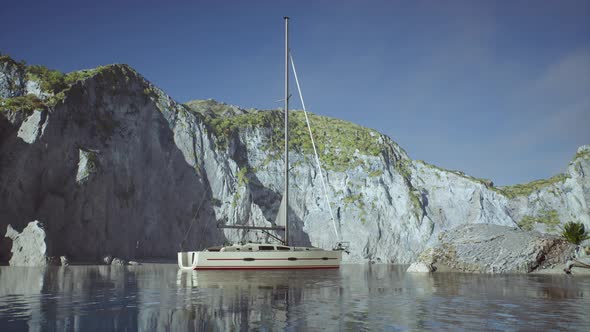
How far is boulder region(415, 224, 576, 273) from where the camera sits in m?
38.4

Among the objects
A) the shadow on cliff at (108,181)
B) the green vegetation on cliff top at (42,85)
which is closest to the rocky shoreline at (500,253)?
the shadow on cliff at (108,181)

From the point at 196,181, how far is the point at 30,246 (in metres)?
34.9

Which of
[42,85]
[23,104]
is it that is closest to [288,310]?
[23,104]

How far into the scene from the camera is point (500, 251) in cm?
3953

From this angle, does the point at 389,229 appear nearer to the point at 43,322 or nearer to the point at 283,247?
the point at 283,247

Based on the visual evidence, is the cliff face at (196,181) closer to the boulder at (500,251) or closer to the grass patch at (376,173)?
the grass patch at (376,173)

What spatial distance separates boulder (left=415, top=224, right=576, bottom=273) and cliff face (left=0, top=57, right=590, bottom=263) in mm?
38952

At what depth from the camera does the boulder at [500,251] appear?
3841 cm

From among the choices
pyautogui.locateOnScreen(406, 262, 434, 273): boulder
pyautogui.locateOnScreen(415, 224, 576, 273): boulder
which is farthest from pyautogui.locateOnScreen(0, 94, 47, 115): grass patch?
pyautogui.locateOnScreen(415, 224, 576, 273): boulder

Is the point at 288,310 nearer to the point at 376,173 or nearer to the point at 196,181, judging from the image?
the point at 196,181

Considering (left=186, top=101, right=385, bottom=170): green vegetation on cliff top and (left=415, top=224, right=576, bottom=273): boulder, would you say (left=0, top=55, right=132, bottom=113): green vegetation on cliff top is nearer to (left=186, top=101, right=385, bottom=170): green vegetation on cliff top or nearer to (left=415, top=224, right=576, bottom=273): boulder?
(left=186, top=101, right=385, bottom=170): green vegetation on cliff top

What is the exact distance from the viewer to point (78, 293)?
19.5 m

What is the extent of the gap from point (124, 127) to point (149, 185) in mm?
10700

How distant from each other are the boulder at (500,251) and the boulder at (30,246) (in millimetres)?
41970
